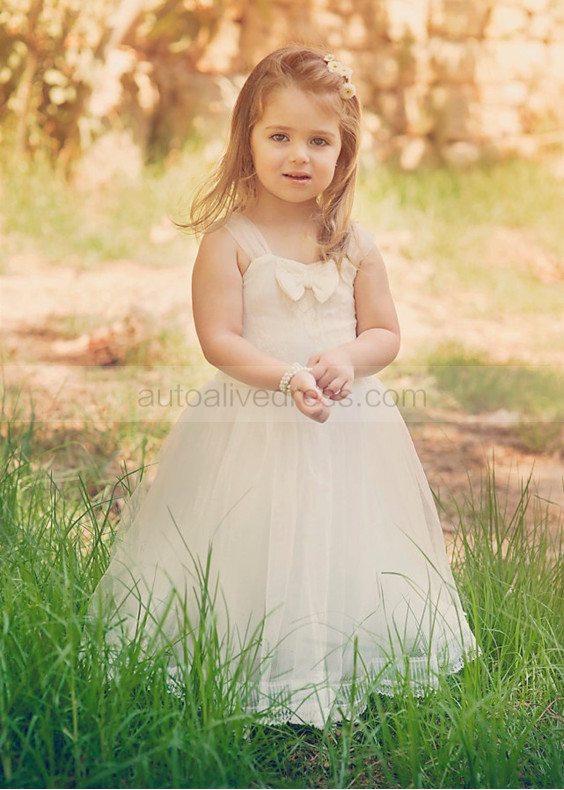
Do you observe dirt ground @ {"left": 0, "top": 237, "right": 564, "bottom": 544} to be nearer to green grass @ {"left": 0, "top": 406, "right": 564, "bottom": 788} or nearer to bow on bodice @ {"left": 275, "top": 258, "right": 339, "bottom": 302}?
green grass @ {"left": 0, "top": 406, "right": 564, "bottom": 788}

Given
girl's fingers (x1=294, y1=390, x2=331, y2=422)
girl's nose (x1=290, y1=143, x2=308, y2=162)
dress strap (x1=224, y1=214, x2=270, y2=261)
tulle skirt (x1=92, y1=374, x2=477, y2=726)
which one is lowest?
tulle skirt (x1=92, y1=374, x2=477, y2=726)

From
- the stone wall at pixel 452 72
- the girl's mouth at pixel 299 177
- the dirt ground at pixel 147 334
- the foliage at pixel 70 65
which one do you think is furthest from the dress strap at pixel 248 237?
the stone wall at pixel 452 72

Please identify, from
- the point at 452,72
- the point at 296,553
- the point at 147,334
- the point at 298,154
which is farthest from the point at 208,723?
the point at 452,72

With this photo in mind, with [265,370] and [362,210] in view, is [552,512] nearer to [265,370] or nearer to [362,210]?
[265,370]

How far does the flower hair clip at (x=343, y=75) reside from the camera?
6.03 ft

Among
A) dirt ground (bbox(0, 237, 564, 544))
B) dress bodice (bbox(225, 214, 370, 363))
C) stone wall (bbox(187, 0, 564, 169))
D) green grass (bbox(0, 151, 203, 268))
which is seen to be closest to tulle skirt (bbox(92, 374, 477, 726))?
dress bodice (bbox(225, 214, 370, 363))

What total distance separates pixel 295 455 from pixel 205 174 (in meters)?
2.35

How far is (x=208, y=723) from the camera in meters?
1.48

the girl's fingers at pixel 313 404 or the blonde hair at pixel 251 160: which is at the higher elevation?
the blonde hair at pixel 251 160

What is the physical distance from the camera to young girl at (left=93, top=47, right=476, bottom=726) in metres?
1.76

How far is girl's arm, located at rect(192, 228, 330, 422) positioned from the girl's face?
16 cm

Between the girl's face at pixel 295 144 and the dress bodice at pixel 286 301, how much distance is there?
0.42ft

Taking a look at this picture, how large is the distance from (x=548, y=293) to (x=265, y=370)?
451cm

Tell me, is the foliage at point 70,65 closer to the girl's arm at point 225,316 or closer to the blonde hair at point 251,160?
the blonde hair at point 251,160
